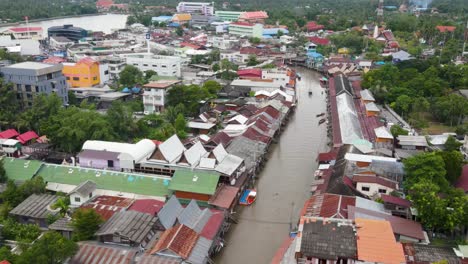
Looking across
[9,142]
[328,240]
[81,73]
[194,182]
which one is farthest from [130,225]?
[81,73]

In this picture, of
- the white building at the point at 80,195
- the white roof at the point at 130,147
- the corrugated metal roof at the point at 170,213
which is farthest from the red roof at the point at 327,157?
the white building at the point at 80,195

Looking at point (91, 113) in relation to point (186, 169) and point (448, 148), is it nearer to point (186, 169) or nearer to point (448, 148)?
point (186, 169)

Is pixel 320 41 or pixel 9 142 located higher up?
pixel 320 41

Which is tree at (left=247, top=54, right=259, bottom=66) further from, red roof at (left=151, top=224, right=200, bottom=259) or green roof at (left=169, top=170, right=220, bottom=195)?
red roof at (left=151, top=224, right=200, bottom=259)

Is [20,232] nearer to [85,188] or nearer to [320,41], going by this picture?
[85,188]

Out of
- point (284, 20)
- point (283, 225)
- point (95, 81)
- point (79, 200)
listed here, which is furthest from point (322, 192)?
point (284, 20)

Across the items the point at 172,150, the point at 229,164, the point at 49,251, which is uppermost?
the point at 49,251

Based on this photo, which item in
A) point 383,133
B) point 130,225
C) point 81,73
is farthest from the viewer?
point 81,73

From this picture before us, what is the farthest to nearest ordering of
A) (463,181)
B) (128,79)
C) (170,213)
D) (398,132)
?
(128,79) < (398,132) < (463,181) < (170,213)
